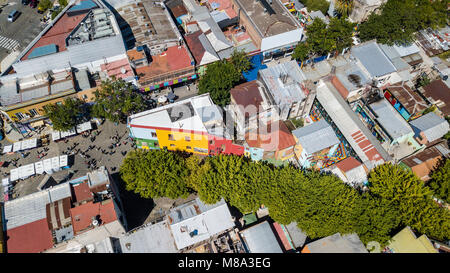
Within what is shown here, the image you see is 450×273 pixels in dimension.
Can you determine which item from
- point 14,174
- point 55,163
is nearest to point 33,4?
point 14,174

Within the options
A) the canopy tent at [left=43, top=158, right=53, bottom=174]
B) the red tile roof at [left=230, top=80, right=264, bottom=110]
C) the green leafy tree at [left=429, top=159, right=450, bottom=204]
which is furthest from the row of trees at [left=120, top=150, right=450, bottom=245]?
the canopy tent at [left=43, top=158, right=53, bottom=174]

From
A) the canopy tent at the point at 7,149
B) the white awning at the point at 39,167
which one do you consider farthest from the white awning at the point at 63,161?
the canopy tent at the point at 7,149

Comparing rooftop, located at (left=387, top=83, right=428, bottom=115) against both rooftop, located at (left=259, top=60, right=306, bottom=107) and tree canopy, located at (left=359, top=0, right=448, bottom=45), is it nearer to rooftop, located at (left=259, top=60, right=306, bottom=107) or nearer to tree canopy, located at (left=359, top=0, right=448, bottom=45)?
tree canopy, located at (left=359, top=0, right=448, bottom=45)

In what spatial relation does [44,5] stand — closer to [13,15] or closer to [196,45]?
[13,15]

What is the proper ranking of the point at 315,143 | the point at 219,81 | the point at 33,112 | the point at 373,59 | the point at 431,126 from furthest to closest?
the point at 373,59 < the point at 33,112 < the point at 219,81 < the point at 431,126 < the point at 315,143

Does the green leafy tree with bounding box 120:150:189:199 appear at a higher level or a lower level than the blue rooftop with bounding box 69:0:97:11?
lower

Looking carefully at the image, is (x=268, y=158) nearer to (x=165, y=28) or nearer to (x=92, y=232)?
(x=92, y=232)

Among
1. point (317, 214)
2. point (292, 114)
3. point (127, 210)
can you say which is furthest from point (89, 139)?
point (317, 214)
